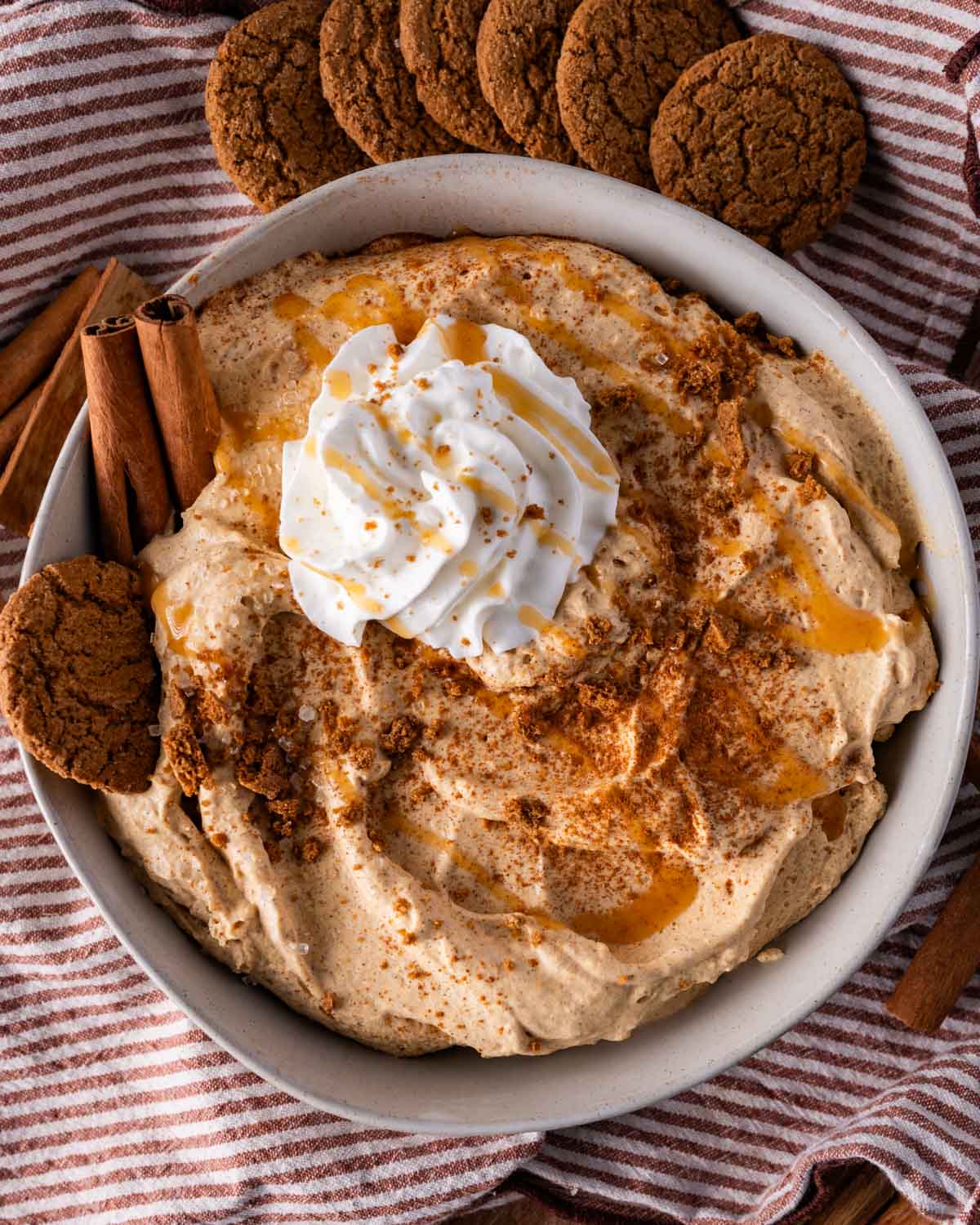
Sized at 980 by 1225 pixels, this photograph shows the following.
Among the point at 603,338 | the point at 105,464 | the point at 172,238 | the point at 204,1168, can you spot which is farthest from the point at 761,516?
the point at 204,1168

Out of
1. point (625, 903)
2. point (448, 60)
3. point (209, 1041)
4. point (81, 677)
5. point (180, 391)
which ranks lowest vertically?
point (209, 1041)

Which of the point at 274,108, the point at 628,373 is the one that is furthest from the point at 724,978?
the point at 274,108

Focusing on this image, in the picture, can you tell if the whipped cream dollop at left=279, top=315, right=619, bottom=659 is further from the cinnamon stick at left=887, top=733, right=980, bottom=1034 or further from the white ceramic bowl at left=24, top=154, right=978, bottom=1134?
the cinnamon stick at left=887, top=733, right=980, bottom=1034

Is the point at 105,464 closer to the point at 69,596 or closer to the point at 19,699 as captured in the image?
the point at 69,596

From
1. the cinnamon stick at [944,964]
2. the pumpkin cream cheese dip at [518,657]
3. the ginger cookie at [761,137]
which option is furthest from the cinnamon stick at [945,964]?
the ginger cookie at [761,137]

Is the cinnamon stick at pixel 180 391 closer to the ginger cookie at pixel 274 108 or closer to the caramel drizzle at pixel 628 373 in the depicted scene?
Result: the caramel drizzle at pixel 628 373

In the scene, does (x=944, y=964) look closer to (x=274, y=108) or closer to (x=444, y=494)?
(x=444, y=494)
